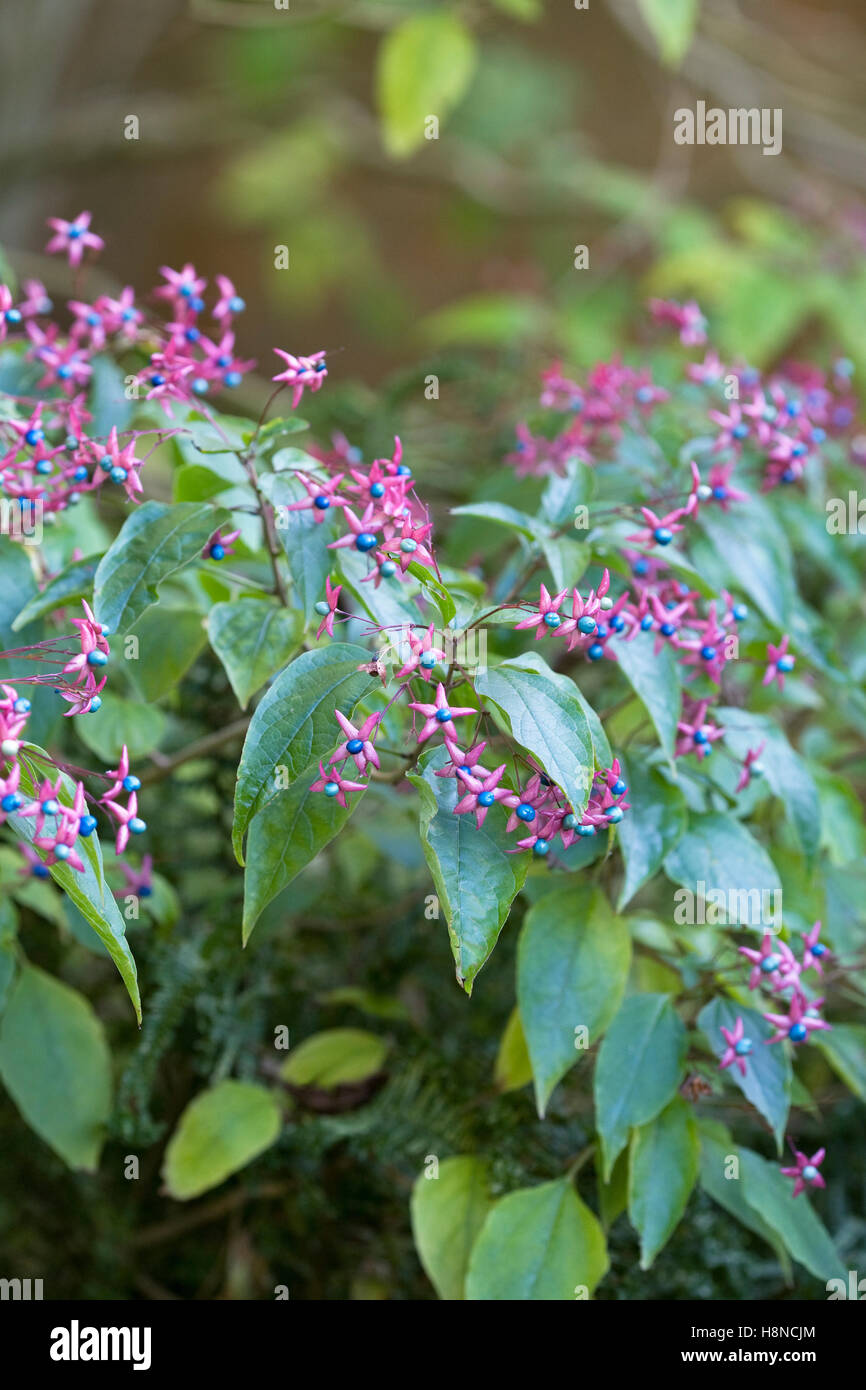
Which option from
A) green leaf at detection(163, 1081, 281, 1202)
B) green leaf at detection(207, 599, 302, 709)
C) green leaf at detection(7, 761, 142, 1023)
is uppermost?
green leaf at detection(207, 599, 302, 709)

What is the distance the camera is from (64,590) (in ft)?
2.43

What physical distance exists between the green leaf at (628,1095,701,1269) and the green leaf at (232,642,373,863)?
35 centimetres

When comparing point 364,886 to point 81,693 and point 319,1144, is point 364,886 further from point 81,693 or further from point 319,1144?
point 81,693

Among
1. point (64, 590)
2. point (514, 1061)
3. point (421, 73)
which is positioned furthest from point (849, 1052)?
point (421, 73)

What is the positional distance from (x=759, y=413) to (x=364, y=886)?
54cm

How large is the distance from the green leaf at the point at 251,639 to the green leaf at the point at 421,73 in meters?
1.10

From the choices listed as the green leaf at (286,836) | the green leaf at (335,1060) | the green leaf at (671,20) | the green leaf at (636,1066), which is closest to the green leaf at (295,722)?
the green leaf at (286,836)

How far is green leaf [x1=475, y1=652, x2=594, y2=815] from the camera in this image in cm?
59

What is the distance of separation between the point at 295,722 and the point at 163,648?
0.69 feet

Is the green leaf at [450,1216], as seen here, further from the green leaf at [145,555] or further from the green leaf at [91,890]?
the green leaf at [145,555]

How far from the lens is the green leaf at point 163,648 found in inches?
31.0

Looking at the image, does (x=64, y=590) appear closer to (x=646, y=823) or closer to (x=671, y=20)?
(x=646, y=823)

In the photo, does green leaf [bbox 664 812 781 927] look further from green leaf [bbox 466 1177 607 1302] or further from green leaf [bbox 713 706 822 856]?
green leaf [bbox 466 1177 607 1302]

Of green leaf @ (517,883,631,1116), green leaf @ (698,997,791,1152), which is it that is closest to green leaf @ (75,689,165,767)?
green leaf @ (517,883,631,1116)
